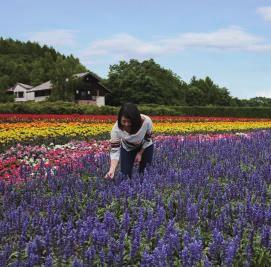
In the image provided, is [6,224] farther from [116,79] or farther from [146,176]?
[116,79]

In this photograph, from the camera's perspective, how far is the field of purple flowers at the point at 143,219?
12.7 feet

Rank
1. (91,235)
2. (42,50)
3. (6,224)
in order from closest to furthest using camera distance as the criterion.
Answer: (91,235)
(6,224)
(42,50)

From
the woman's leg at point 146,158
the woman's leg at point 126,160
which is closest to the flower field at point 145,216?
the woman's leg at point 146,158

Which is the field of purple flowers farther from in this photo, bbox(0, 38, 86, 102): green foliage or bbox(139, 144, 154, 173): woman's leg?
bbox(0, 38, 86, 102): green foliage

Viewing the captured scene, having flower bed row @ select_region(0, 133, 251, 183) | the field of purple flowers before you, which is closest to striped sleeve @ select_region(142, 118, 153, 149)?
the field of purple flowers

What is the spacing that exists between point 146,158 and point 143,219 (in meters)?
2.80

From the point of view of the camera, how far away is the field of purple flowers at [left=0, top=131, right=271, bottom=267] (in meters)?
3.88

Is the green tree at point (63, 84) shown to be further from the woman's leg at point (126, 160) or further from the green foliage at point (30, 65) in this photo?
the woman's leg at point (126, 160)

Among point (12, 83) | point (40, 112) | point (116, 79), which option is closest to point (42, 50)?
point (12, 83)

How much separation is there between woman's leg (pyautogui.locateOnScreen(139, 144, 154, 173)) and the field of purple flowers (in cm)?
21

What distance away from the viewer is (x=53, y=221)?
15.5ft

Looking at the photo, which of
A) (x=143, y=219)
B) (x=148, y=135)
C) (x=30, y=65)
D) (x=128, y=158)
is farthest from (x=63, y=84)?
(x=143, y=219)

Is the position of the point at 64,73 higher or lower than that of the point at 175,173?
higher

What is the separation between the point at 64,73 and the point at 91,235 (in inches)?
2386
